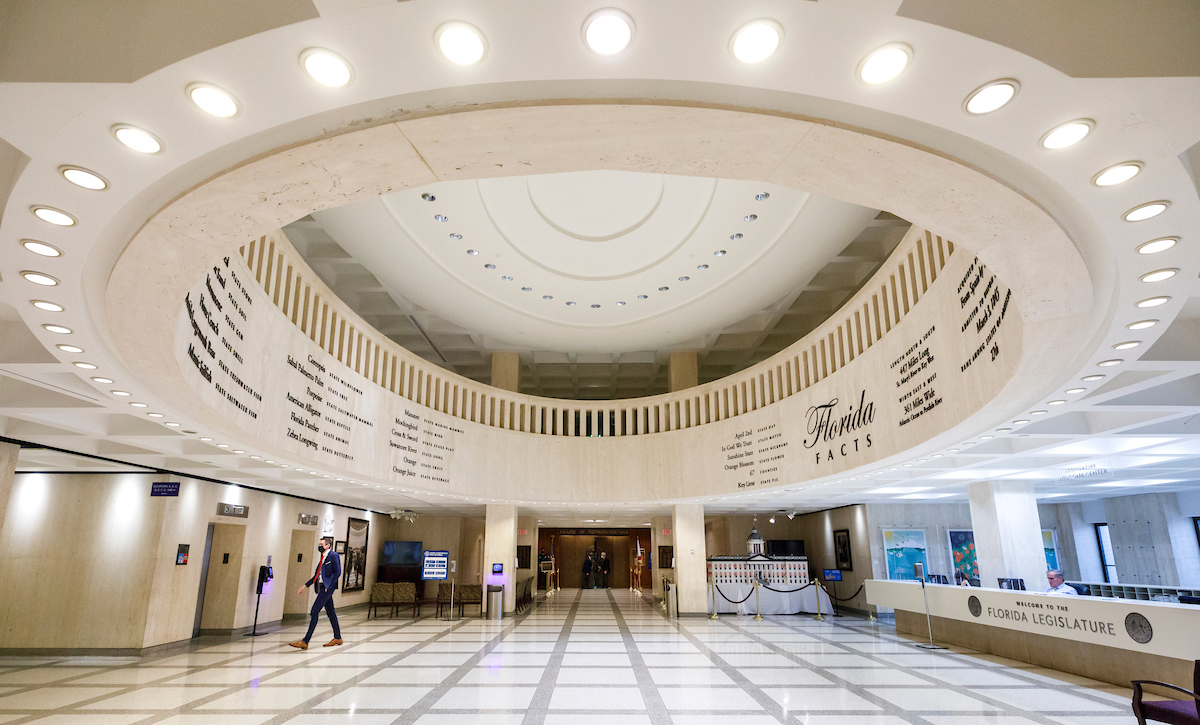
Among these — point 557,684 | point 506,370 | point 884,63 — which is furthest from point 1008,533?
point 884,63

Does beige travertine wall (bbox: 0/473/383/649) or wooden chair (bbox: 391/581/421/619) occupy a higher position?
beige travertine wall (bbox: 0/473/383/649)

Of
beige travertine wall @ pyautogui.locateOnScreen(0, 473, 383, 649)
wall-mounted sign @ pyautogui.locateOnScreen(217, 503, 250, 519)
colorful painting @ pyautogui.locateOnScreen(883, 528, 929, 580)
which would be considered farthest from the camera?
colorful painting @ pyautogui.locateOnScreen(883, 528, 929, 580)

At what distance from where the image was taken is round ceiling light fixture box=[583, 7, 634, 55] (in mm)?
1660

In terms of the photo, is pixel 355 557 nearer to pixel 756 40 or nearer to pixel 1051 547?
pixel 756 40

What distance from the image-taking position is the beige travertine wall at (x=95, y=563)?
8.23m

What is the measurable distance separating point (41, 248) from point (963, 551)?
16.3 m

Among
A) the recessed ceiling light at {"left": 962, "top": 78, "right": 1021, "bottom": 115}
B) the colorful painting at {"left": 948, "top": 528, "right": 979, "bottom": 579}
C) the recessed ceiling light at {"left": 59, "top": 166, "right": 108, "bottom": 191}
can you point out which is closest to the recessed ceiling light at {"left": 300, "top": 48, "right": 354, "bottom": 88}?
the recessed ceiling light at {"left": 59, "top": 166, "right": 108, "bottom": 191}

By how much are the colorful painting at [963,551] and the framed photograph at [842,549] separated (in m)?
2.24

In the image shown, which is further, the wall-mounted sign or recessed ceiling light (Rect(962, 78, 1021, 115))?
the wall-mounted sign

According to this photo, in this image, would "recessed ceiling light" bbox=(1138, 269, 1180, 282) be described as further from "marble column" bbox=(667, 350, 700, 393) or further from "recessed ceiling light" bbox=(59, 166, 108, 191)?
"marble column" bbox=(667, 350, 700, 393)

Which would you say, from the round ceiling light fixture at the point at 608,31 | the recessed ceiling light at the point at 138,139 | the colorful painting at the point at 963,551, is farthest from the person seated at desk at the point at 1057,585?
the recessed ceiling light at the point at 138,139

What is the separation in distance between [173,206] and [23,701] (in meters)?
6.44

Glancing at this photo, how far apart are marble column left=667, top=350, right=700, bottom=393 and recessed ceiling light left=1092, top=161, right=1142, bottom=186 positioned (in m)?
11.1

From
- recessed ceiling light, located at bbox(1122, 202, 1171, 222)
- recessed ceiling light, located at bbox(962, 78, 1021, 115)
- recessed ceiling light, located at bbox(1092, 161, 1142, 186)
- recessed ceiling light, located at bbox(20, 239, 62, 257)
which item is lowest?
recessed ceiling light, located at bbox(20, 239, 62, 257)
